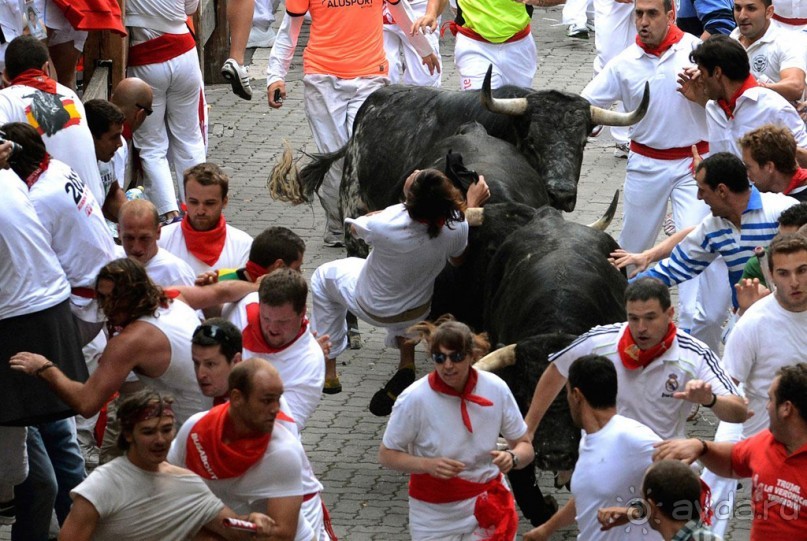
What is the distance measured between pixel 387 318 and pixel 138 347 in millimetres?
2945

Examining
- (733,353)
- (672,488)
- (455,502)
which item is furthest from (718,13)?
(672,488)

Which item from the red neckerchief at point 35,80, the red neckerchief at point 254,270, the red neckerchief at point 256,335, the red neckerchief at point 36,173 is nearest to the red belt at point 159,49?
the red neckerchief at point 35,80

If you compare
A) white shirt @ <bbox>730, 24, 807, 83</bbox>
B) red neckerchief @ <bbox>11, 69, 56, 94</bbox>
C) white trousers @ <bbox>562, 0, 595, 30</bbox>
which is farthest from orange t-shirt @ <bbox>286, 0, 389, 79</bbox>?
white trousers @ <bbox>562, 0, 595, 30</bbox>

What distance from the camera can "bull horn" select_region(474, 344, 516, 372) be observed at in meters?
7.89

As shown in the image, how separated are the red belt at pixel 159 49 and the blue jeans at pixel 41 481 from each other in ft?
16.7

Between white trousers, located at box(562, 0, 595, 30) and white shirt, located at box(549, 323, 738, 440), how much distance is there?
42.4 feet

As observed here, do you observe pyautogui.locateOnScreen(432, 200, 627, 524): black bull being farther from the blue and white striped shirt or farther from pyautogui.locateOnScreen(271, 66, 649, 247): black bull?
pyautogui.locateOnScreen(271, 66, 649, 247): black bull

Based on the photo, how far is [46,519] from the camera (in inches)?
289

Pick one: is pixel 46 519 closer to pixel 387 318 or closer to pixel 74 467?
pixel 74 467

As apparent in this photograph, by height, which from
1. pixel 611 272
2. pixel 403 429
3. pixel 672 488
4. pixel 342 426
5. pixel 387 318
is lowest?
pixel 342 426

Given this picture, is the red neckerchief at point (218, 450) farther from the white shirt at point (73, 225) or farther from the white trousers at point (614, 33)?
the white trousers at point (614, 33)

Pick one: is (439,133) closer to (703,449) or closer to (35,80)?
(35,80)

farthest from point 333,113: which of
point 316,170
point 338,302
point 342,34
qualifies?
point 338,302

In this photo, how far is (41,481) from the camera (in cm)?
732
